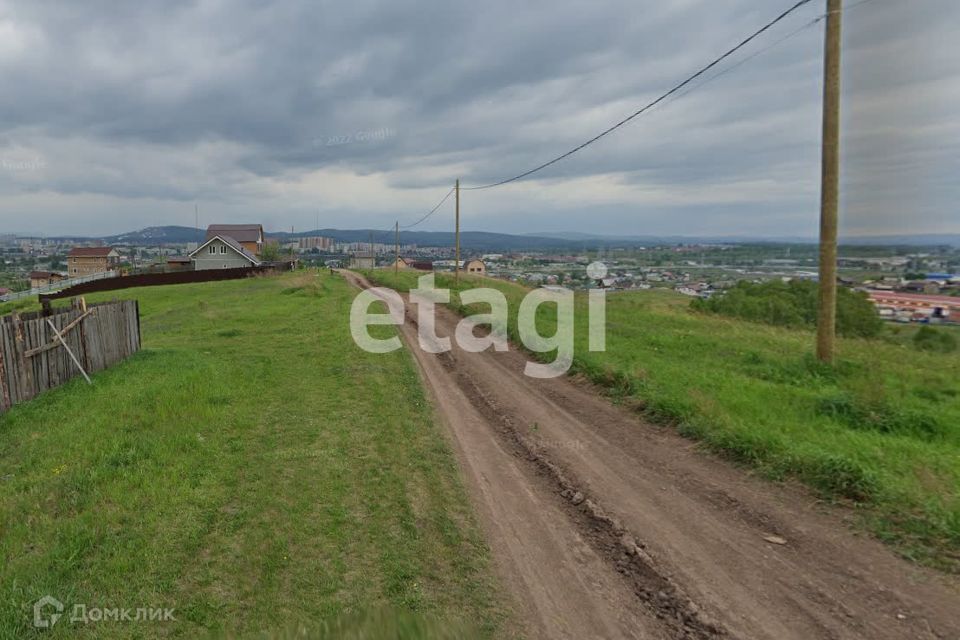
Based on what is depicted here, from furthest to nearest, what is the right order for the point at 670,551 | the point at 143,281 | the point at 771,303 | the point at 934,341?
the point at 143,281, the point at 771,303, the point at 934,341, the point at 670,551

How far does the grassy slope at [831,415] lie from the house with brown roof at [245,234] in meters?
74.2

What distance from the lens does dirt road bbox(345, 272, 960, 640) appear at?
352 centimetres

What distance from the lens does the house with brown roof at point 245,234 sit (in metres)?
75.4

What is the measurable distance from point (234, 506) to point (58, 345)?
7456 mm

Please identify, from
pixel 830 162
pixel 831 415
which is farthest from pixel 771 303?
pixel 831 415

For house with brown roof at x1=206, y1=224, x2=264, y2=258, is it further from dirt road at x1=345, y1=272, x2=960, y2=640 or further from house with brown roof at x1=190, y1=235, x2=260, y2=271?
dirt road at x1=345, y1=272, x2=960, y2=640

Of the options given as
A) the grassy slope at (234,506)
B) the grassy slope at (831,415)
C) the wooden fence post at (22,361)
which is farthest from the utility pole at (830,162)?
the wooden fence post at (22,361)

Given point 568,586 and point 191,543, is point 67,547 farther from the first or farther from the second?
point 568,586

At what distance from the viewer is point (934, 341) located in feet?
57.1

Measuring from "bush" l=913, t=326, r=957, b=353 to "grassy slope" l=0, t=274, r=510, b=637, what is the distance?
57.0ft

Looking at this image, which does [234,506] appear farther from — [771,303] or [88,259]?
[88,259]

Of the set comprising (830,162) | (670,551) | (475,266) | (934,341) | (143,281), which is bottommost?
(934,341)

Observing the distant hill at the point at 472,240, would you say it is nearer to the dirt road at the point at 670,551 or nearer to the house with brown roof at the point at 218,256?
the house with brown roof at the point at 218,256

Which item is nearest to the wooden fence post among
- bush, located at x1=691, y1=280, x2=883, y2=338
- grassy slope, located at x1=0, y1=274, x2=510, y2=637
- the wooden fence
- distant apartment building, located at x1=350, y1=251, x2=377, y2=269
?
the wooden fence
